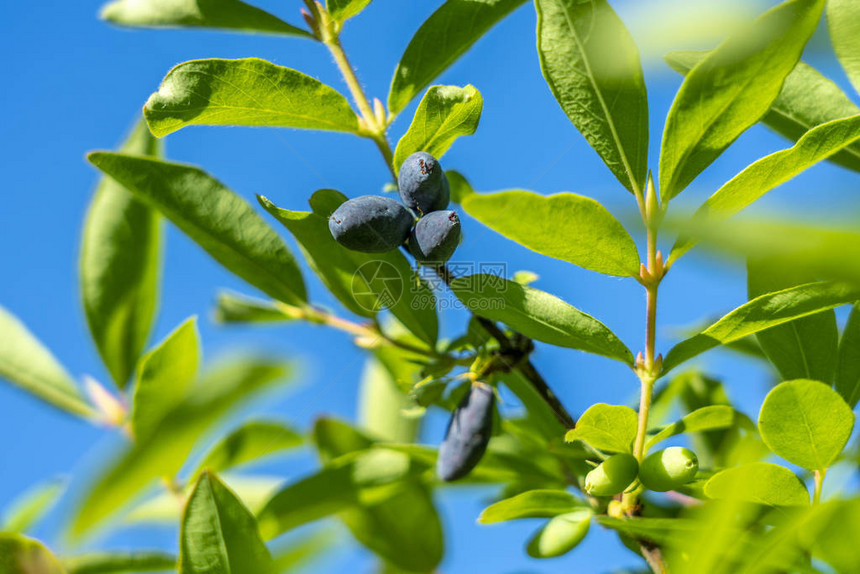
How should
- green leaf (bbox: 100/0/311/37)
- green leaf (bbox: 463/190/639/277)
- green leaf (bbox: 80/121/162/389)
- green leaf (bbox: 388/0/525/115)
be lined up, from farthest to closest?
green leaf (bbox: 80/121/162/389), green leaf (bbox: 100/0/311/37), green leaf (bbox: 388/0/525/115), green leaf (bbox: 463/190/639/277)

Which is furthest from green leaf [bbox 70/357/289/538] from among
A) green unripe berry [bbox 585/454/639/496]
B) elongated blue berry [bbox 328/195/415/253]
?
green unripe berry [bbox 585/454/639/496]

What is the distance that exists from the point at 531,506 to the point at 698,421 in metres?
0.27

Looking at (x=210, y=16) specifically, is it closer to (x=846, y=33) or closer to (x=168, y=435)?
(x=168, y=435)

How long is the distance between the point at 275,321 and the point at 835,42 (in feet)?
3.82

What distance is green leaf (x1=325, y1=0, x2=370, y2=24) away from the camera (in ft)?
3.98

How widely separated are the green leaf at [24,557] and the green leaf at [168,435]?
0.43 ft

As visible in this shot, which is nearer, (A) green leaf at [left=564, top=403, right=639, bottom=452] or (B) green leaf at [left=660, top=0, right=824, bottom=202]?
(B) green leaf at [left=660, top=0, right=824, bottom=202]

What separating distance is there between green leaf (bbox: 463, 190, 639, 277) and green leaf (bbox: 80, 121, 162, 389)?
956 mm

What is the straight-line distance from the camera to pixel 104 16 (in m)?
1.45

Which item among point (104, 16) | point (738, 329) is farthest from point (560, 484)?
point (104, 16)

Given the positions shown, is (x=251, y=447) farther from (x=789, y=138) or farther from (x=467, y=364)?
(x=789, y=138)

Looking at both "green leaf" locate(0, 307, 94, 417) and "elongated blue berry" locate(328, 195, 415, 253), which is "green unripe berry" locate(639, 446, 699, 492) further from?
"green leaf" locate(0, 307, 94, 417)

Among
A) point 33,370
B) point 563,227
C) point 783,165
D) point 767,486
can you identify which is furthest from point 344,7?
point 33,370

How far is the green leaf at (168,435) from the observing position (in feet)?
2.65
